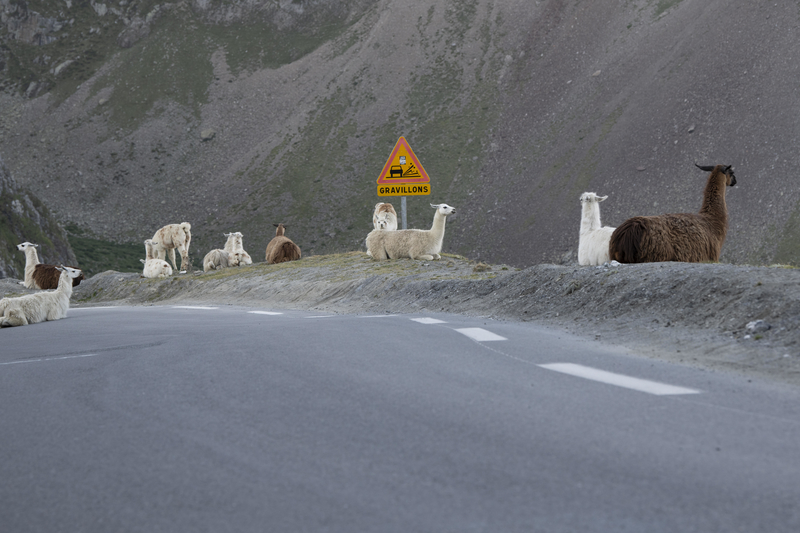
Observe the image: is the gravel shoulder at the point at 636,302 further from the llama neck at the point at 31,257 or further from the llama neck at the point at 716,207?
the llama neck at the point at 31,257

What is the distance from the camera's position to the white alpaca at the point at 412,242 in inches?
747

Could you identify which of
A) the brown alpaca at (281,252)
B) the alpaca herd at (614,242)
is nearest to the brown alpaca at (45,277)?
the brown alpaca at (281,252)

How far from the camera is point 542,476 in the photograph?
289cm

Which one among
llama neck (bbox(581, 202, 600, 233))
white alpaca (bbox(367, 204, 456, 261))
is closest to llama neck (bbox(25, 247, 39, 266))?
white alpaca (bbox(367, 204, 456, 261))

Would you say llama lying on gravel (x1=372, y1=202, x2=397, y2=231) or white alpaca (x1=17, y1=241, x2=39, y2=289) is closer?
white alpaca (x1=17, y1=241, x2=39, y2=289)

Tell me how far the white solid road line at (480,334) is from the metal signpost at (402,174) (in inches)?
429

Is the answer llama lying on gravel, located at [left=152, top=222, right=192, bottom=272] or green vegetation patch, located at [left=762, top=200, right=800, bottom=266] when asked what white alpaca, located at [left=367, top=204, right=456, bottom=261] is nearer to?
llama lying on gravel, located at [left=152, top=222, right=192, bottom=272]

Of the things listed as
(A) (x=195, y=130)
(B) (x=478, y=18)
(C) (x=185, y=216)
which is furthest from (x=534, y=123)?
(A) (x=195, y=130)

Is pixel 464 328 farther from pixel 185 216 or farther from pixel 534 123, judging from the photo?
pixel 185 216

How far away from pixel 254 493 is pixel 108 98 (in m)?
84.9

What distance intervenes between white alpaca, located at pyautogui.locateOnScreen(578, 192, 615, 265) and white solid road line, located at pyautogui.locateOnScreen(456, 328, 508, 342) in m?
5.76

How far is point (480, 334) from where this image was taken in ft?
23.4

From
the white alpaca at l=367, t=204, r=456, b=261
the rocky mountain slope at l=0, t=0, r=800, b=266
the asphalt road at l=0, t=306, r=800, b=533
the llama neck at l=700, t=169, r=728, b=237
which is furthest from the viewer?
the rocky mountain slope at l=0, t=0, r=800, b=266

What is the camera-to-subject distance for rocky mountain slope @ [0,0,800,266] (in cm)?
4212
